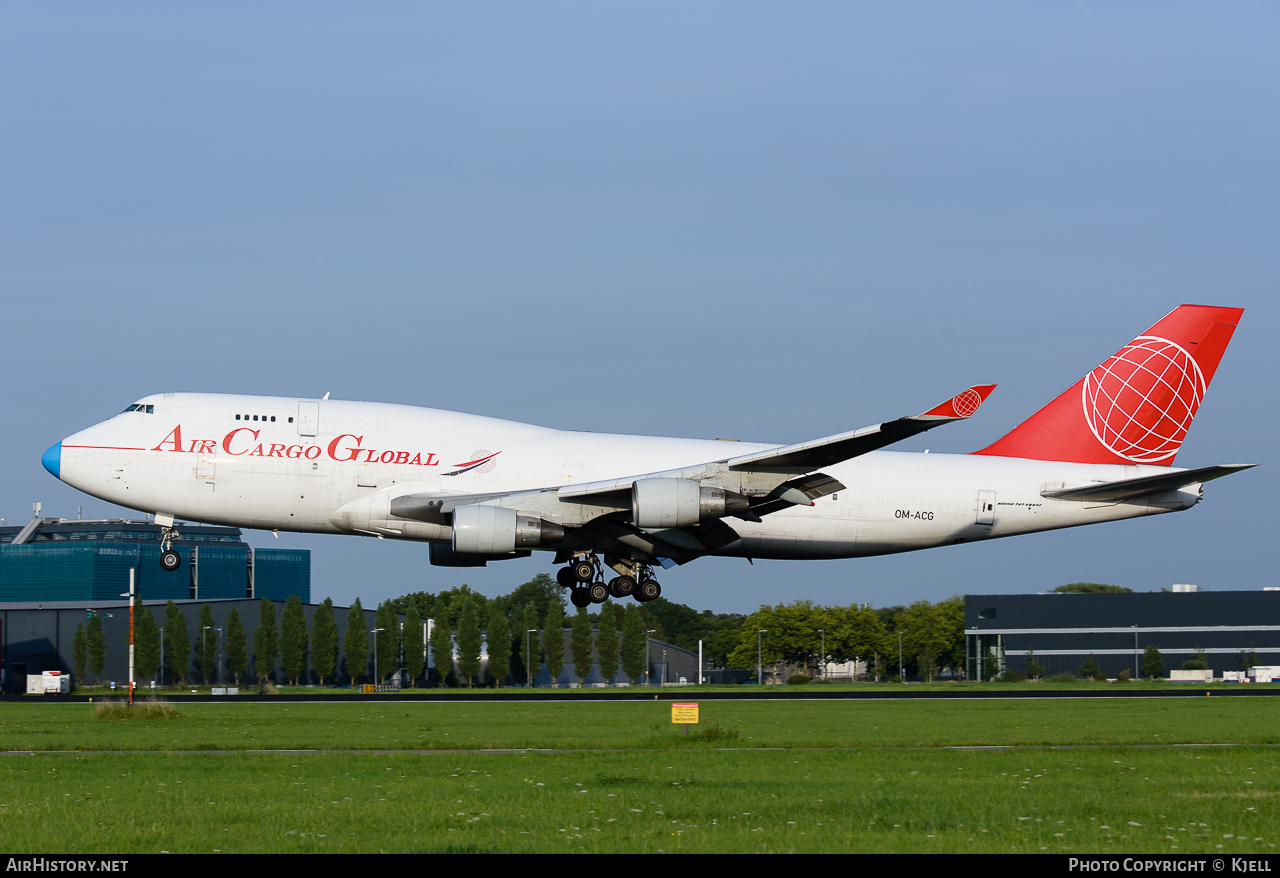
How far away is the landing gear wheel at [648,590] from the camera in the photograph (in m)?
39.6

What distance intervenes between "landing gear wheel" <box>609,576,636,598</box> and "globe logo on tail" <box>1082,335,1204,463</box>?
16117 millimetres

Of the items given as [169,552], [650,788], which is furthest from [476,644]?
[650,788]

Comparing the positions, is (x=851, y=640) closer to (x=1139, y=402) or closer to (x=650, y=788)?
(x=1139, y=402)

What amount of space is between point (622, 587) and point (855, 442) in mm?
8859

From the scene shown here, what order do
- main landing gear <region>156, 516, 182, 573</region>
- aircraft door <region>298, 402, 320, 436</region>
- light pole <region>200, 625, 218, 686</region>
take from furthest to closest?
light pole <region>200, 625, 218, 686</region> < main landing gear <region>156, 516, 182, 573</region> < aircraft door <region>298, 402, 320, 436</region>

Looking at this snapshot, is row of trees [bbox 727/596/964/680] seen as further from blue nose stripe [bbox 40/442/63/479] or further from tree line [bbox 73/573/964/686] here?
blue nose stripe [bbox 40/442/63/479]

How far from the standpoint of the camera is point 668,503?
116 ft

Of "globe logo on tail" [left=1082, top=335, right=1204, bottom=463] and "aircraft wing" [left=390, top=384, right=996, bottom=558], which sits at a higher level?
"globe logo on tail" [left=1082, top=335, right=1204, bottom=463]

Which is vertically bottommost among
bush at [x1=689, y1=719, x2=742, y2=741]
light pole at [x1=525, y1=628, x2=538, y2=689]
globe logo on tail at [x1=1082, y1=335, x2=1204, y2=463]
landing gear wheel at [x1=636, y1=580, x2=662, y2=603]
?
light pole at [x1=525, y1=628, x2=538, y2=689]

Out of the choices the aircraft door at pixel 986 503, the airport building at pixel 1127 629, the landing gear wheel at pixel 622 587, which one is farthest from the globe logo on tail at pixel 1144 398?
the airport building at pixel 1127 629

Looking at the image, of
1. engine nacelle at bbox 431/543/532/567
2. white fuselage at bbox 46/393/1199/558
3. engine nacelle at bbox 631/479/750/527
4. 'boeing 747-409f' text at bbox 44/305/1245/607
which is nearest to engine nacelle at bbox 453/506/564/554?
'boeing 747-409f' text at bbox 44/305/1245/607

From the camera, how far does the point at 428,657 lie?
134875mm

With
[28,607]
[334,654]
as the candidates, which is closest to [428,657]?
[334,654]

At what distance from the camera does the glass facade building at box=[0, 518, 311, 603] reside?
506ft
